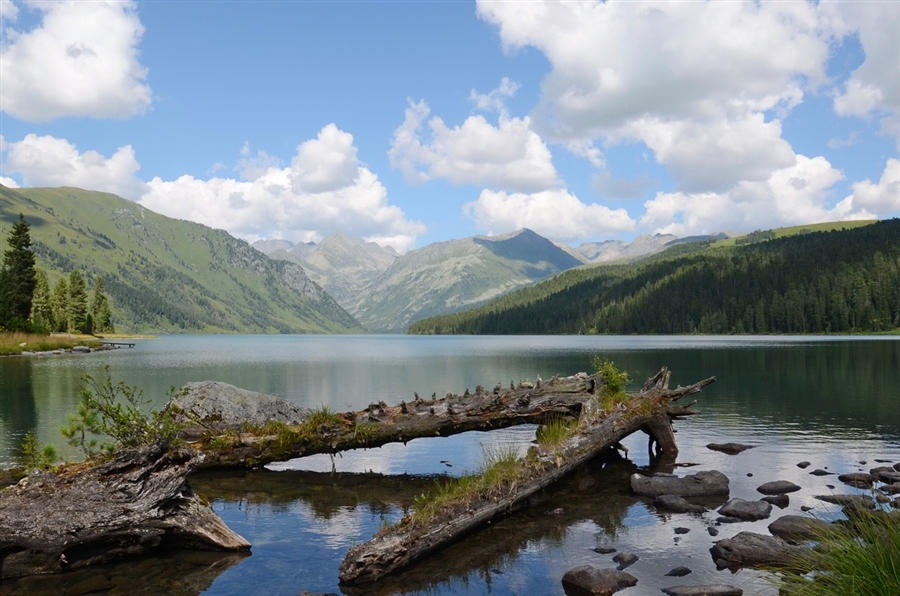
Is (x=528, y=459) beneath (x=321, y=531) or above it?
above

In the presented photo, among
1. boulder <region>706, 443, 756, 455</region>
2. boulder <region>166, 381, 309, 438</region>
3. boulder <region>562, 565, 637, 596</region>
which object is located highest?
boulder <region>166, 381, 309, 438</region>

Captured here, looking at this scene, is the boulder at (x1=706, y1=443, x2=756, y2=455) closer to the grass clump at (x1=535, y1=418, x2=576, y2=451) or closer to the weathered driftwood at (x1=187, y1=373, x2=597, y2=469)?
the weathered driftwood at (x1=187, y1=373, x2=597, y2=469)

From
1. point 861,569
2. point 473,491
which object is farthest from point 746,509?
point 861,569

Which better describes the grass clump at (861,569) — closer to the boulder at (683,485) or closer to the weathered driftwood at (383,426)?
the boulder at (683,485)

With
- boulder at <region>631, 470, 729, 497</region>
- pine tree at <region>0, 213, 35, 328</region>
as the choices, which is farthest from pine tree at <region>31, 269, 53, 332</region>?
boulder at <region>631, 470, 729, 497</region>

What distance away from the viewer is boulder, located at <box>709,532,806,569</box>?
13281 millimetres

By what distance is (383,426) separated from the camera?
21.7 m

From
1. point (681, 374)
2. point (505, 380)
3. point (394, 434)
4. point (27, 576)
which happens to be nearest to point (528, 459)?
point (394, 434)

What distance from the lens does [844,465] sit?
2411 centimetres

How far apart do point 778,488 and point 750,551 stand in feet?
24.8

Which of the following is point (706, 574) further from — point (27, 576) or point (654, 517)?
point (27, 576)

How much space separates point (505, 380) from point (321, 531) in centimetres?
4346

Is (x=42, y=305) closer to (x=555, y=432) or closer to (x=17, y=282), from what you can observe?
(x=17, y=282)

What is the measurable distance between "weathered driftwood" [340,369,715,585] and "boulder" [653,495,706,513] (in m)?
2.88
